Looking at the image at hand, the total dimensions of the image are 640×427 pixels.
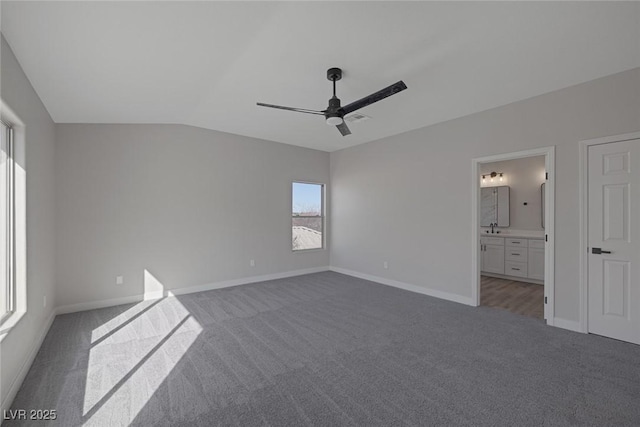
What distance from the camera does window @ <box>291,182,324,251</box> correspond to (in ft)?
20.1

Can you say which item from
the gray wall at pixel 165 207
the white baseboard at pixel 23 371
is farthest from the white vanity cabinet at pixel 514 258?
the white baseboard at pixel 23 371

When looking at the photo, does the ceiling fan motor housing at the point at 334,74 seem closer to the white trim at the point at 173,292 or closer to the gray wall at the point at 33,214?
the gray wall at the point at 33,214

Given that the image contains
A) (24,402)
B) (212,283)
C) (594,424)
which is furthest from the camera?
(212,283)

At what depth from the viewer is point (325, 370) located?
2406mm

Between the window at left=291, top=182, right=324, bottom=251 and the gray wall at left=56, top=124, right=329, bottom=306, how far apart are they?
0.74ft

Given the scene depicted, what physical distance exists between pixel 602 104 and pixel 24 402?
5.78m

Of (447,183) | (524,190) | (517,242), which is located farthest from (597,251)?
(524,190)

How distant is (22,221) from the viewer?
2502mm

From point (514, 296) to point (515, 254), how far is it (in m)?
1.31

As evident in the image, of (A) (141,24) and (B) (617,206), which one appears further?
(B) (617,206)

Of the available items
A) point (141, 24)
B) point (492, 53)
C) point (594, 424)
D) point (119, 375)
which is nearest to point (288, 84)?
point (141, 24)

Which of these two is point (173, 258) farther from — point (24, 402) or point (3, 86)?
point (3, 86)

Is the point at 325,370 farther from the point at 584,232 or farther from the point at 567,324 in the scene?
the point at 584,232

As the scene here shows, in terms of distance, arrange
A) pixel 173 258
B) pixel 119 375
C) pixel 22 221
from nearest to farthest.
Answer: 1. pixel 119 375
2. pixel 22 221
3. pixel 173 258
